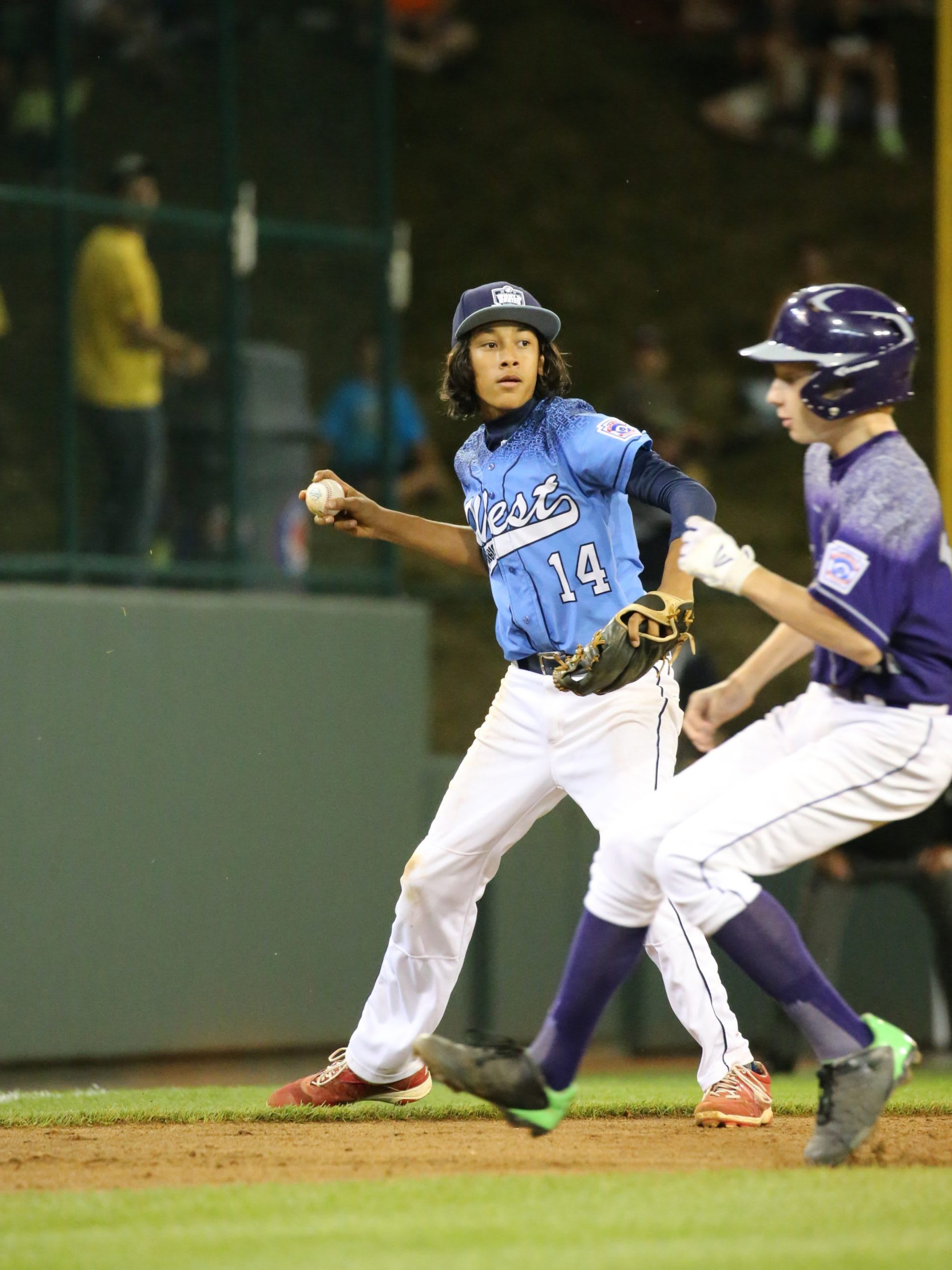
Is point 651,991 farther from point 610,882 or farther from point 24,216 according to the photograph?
point 610,882

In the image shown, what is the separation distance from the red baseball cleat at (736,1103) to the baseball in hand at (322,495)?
1.94 m

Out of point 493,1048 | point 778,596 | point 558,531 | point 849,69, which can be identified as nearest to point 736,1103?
point 493,1048

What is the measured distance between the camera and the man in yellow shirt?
29.6 feet

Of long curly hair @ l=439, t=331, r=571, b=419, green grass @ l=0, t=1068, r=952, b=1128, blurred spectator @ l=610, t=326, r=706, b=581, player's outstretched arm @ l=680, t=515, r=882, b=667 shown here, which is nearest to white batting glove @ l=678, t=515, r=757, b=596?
player's outstretched arm @ l=680, t=515, r=882, b=667

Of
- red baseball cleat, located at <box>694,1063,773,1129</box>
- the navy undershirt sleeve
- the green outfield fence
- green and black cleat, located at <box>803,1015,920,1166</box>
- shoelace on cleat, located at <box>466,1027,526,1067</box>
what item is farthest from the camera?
the green outfield fence

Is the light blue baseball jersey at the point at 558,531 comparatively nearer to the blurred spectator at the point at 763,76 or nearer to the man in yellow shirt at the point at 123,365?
the man in yellow shirt at the point at 123,365

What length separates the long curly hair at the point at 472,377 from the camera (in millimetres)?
5637

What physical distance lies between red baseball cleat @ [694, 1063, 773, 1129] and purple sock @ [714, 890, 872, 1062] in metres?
0.97

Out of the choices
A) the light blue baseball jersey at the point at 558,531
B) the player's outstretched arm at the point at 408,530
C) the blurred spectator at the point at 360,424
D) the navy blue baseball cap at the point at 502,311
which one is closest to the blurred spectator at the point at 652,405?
the blurred spectator at the point at 360,424

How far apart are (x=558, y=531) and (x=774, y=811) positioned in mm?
1199

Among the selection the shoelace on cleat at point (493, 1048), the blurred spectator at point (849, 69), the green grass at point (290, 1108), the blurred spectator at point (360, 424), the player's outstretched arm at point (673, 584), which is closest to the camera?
the shoelace on cleat at point (493, 1048)

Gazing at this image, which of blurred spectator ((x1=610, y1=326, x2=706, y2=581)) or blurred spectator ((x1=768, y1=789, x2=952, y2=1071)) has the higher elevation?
blurred spectator ((x1=610, y1=326, x2=706, y2=581))

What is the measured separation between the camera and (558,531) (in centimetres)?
536

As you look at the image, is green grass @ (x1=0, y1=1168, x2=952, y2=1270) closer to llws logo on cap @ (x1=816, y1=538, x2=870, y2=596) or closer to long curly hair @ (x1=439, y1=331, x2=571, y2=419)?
llws logo on cap @ (x1=816, y1=538, x2=870, y2=596)
